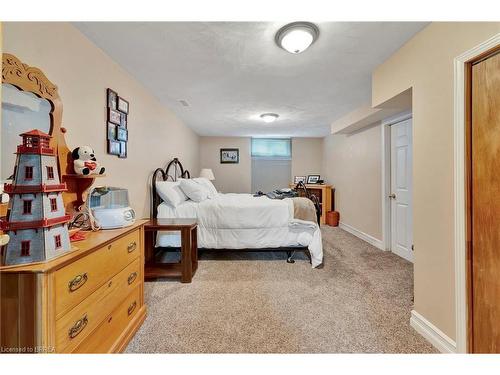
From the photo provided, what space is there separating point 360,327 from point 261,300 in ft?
2.73

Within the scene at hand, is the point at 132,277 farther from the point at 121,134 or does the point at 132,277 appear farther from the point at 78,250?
the point at 121,134

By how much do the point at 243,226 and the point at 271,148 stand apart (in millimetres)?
3857

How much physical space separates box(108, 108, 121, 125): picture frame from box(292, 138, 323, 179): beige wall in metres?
4.94

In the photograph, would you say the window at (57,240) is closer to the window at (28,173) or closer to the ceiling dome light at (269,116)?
the window at (28,173)

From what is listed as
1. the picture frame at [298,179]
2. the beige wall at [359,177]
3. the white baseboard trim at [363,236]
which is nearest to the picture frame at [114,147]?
the beige wall at [359,177]

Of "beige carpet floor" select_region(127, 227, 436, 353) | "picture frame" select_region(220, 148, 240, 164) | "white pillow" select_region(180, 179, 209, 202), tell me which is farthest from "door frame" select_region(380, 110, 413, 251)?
"picture frame" select_region(220, 148, 240, 164)

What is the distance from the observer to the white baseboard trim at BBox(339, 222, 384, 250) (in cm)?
355

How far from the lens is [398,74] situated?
1.84m

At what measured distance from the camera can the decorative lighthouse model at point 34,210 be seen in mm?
907

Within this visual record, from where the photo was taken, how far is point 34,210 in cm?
96

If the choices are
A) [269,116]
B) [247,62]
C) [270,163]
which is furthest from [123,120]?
[270,163]
